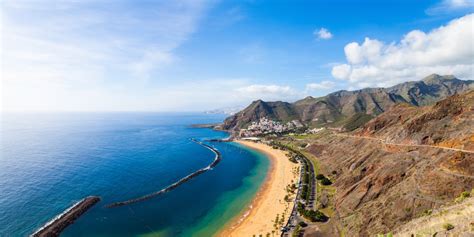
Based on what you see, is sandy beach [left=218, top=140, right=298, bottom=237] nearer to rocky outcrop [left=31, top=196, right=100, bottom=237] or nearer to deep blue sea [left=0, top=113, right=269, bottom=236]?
deep blue sea [left=0, top=113, right=269, bottom=236]

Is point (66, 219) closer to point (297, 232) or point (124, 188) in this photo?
point (124, 188)

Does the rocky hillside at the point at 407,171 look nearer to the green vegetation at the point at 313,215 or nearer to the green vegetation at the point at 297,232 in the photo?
the green vegetation at the point at 313,215

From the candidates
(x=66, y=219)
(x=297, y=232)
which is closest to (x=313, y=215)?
(x=297, y=232)

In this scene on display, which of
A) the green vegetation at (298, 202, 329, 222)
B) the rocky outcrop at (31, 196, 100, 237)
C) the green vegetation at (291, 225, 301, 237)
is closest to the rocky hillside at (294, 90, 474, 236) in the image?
the green vegetation at (298, 202, 329, 222)

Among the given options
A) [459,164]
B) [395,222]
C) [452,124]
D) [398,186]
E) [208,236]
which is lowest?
[208,236]

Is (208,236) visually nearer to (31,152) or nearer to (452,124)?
(452,124)

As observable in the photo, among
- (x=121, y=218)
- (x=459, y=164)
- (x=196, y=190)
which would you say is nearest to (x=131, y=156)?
(x=196, y=190)

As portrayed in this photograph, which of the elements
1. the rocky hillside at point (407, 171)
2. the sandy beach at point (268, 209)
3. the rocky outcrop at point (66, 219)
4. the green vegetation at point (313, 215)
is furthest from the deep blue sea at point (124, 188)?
the rocky hillside at point (407, 171)
